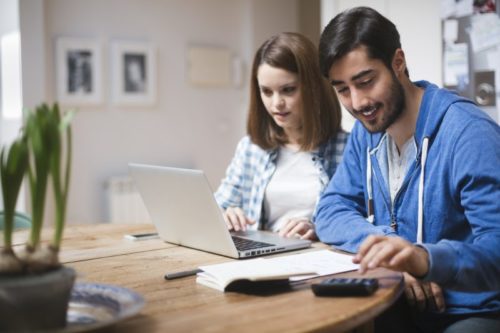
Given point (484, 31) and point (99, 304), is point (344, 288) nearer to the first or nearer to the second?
point (99, 304)

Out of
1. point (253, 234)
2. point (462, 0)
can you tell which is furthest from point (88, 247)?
point (462, 0)

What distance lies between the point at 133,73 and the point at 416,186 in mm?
2944

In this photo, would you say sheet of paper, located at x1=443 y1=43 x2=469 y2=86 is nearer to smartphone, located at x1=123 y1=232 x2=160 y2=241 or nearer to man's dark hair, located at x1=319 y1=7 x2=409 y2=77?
man's dark hair, located at x1=319 y1=7 x2=409 y2=77

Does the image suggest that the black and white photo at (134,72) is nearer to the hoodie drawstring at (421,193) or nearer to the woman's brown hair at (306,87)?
the woman's brown hair at (306,87)

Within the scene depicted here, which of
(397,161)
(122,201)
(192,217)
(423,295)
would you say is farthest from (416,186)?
(122,201)

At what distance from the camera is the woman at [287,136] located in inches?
89.0

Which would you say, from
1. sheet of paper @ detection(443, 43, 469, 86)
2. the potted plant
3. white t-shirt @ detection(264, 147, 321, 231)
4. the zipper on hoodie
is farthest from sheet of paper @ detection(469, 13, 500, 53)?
the potted plant

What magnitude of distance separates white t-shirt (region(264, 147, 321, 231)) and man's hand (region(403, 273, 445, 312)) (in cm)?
84

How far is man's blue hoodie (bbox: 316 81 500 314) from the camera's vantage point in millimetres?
1324

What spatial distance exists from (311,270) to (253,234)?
56cm

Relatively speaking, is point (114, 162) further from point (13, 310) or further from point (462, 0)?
point (13, 310)

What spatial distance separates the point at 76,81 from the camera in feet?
13.0

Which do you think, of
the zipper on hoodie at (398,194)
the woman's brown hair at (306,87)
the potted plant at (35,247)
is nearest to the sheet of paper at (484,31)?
the woman's brown hair at (306,87)

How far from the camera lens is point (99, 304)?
114 centimetres
